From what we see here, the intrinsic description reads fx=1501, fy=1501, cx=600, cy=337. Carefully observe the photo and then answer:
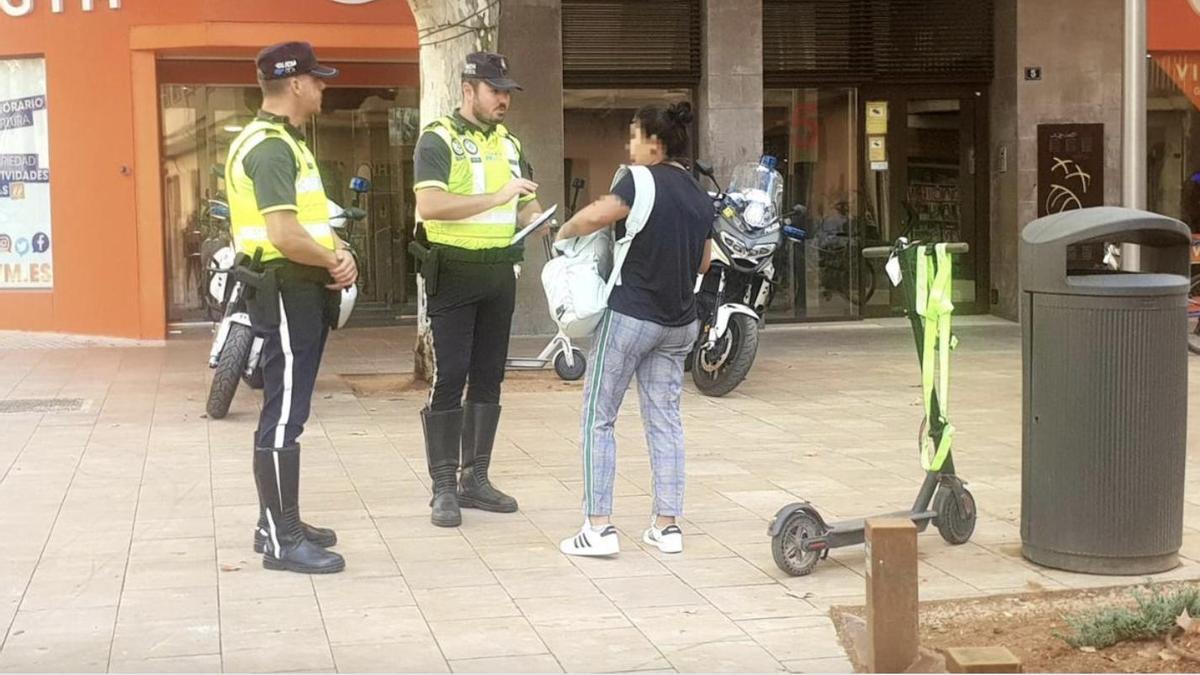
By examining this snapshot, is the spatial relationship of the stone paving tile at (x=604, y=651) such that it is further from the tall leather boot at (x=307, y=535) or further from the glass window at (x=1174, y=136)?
the glass window at (x=1174, y=136)

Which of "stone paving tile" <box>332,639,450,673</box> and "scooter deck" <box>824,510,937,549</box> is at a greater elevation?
"scooter deck" <box>824,510,937,549</box>

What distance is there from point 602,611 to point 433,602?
616mm

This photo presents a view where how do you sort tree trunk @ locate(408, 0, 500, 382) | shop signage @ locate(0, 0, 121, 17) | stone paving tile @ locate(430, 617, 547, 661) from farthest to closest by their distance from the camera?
shop signage @ locate(0, 0, 121, 17) → tree trunk @ locate(408, 0, 500, 382) → stone paving tile @ locate(430, 617, 547, 661)

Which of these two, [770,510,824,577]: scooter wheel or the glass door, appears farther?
the glass door

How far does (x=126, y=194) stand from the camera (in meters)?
14.4

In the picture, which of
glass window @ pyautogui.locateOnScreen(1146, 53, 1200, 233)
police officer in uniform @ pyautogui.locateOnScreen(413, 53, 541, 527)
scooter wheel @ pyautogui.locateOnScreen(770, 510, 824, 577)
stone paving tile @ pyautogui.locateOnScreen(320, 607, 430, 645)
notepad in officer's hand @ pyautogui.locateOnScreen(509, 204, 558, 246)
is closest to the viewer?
stone paving tile @ pyautogui.locateOnScreen(320, 607, 430, 645)

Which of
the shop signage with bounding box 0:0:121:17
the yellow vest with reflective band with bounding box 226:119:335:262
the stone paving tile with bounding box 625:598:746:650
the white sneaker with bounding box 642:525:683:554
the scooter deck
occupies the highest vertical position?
the shop signage with bounding box 0:0:121:17

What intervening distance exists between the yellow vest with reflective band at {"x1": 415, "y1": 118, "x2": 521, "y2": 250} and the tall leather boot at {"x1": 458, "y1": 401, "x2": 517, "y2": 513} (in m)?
0.79

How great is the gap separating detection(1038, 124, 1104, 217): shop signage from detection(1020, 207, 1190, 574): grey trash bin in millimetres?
10143

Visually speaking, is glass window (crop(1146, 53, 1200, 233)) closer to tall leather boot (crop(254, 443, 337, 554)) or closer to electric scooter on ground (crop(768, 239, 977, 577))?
Answer: electric scooter on ground (crop(768, 239, 977, 577))

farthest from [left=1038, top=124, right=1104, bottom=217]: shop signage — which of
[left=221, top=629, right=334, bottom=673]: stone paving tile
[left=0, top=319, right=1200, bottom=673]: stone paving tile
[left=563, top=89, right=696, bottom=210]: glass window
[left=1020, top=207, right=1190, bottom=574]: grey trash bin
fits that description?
[left=221, top=629, right=334, bottom=673]: stone paving tile

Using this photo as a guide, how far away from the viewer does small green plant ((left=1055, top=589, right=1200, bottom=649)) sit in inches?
183

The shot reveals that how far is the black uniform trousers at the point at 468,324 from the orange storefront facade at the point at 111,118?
8.29 m

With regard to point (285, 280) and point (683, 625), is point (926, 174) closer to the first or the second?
point (285, 280)
